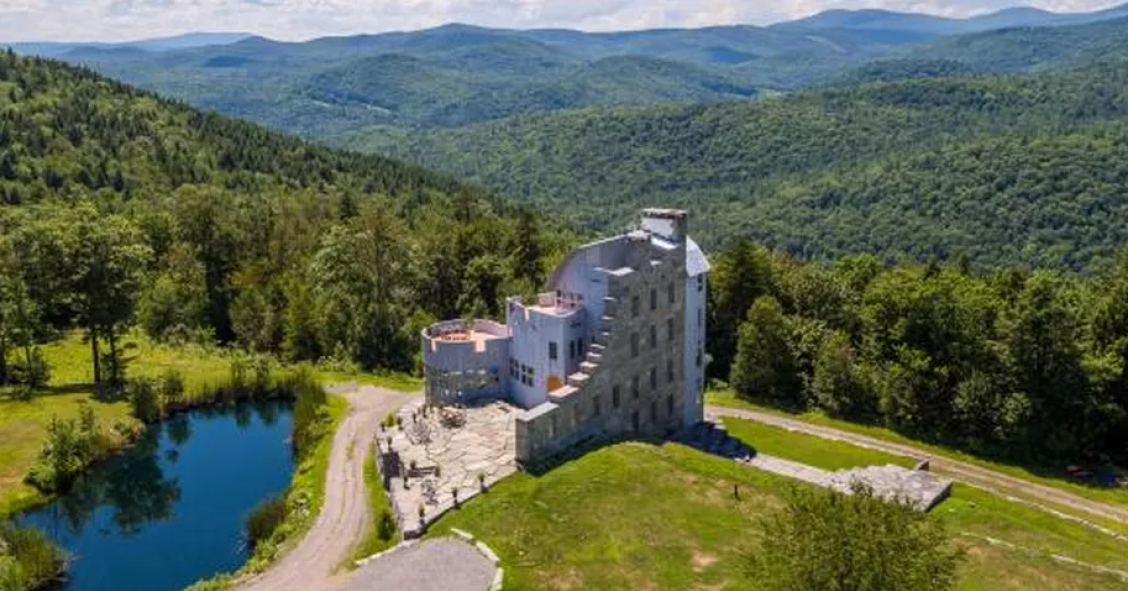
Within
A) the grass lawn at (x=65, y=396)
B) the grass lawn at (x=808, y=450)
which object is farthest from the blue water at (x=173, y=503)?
the grass lawn at (x=808, y=450)

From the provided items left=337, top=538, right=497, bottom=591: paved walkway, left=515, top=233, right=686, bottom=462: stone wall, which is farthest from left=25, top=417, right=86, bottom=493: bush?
left=515, top=233, right=686, bottom=462: stone wall

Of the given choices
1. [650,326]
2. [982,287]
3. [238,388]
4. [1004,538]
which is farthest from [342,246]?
[1004,538]

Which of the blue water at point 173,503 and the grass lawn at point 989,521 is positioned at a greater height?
the grass lawn at point 989,521

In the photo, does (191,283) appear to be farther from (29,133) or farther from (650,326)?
(29,133)

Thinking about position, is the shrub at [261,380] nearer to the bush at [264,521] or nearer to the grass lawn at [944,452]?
the bush at [264,521]

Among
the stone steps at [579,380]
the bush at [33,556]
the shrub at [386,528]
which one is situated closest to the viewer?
the bush at [33,556]

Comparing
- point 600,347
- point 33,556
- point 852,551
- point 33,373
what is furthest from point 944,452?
point 33,373

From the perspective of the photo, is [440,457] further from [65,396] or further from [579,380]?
[65,396]
